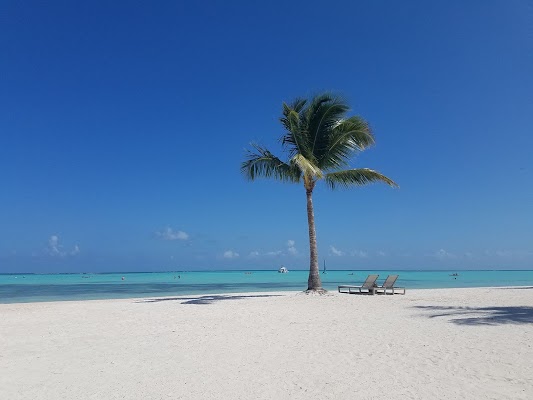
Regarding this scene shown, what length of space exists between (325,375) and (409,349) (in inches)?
85.4

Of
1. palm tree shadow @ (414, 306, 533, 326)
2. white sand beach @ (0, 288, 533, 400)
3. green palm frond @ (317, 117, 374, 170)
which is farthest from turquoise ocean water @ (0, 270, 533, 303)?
palm tree shadow @ (414, 306, 533, 326)

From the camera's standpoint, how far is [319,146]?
18156 mm

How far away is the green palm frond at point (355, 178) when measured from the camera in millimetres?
17578

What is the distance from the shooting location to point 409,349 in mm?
7016

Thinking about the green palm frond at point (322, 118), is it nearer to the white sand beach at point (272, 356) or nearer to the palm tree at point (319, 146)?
the palm tree at point (319, 146)

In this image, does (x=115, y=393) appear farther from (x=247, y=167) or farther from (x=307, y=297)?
(x=247, y=167)

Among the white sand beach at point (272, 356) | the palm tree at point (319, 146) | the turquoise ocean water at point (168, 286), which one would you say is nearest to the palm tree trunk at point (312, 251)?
the palm tree at point (319, 146)

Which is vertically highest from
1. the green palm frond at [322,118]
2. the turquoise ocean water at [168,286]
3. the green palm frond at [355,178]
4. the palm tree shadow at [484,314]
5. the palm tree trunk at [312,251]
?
the green palm frond at [322,118]

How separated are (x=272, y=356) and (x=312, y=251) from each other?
1128 cm

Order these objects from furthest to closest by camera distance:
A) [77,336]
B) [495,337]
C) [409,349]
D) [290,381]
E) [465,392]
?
[77,336] → [495,337] → [409,349] → [290,381] → [465,392]

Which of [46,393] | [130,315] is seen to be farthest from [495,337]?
[130,315]

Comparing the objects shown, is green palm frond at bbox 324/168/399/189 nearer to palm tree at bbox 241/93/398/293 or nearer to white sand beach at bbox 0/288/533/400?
palm tree at bbox 241/93/398/293

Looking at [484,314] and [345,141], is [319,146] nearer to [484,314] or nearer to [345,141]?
[345,141]

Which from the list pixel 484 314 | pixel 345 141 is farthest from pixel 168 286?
pixel 484 314
